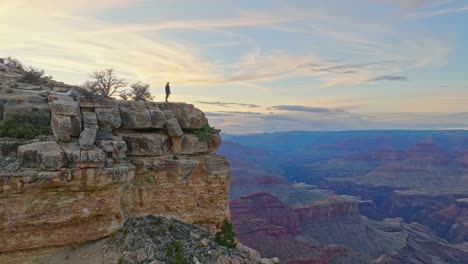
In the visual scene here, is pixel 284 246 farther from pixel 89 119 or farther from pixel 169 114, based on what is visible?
pixel 89 119

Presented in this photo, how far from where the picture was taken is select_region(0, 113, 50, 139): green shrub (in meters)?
17.4

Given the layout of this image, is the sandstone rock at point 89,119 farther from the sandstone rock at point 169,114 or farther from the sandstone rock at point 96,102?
the sandstone rock at point 169,114

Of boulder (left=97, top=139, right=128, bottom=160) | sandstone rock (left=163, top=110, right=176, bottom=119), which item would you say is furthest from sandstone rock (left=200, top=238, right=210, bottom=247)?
sandstone rock (left=163, top=110, right=176, bottom=119)

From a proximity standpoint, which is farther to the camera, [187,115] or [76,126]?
[187,115]

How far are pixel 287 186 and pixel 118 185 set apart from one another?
143m

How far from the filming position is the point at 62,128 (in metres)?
17.4

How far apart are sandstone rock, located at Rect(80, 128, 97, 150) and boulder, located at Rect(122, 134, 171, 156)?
219 cm

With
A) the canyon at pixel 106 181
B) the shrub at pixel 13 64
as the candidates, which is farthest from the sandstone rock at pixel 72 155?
the shrub at pixel 13 64

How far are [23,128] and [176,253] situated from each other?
8.95 m

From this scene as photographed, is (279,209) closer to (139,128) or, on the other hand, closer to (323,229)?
(323,229)

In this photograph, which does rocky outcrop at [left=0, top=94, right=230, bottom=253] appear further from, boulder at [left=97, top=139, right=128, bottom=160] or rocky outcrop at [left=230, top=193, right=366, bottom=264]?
rocky outcrop at [left=230, top=193, right=366, bottom=264]

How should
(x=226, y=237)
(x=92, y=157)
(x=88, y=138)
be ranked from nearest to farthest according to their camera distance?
(x=92, y=157)
(x=88, y=138)
(x=226, y=237)

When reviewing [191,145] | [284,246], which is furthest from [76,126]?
[284,246]

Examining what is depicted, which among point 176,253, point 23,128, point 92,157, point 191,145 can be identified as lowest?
point 176,253
